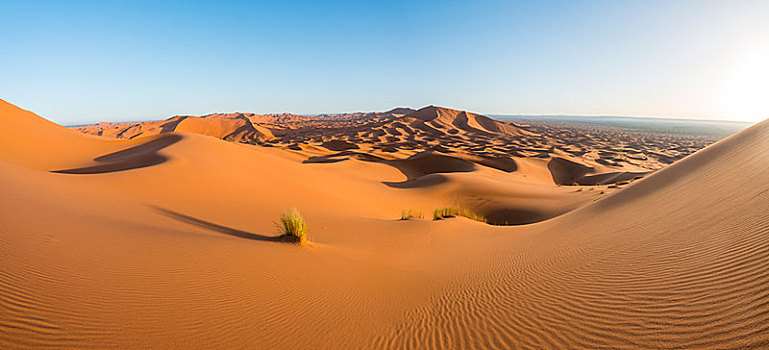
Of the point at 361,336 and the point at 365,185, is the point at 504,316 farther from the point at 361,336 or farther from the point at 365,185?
the point at 365,185

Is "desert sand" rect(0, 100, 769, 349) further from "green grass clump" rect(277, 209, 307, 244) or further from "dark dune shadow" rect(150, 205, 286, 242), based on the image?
"green grass clump" rect(277, 209, 307, 244)

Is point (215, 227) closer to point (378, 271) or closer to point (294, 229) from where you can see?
point (294, 229)

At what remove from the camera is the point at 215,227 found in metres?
6.02

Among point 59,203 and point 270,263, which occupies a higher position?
point 59,203

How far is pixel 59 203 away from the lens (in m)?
5.32

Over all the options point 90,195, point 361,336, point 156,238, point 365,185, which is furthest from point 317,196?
point 361,336

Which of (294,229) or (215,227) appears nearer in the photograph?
(294,229)

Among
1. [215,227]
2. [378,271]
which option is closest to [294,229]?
[215,227]

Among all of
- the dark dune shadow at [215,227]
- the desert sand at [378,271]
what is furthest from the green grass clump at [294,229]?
the desert sand at [378,271]

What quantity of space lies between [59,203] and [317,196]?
7554 millimetres

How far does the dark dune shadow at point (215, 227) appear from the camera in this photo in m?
5.69

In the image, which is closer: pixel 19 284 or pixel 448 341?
pixel 19 284

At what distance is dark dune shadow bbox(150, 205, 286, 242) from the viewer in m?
5.69

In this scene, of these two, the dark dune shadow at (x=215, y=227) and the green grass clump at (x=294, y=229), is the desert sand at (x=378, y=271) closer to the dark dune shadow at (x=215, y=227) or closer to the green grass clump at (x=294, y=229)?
the dark dune shadow at (x=215, y=227)
